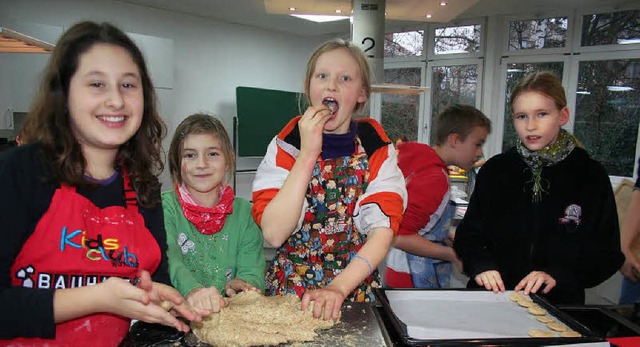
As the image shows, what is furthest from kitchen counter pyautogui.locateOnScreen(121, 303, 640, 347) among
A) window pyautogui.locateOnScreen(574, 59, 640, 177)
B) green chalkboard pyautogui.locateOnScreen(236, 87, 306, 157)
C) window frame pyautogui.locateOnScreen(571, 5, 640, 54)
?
green chalkboard pyautogui.locateOnScreen(236, 87, 306, 157)

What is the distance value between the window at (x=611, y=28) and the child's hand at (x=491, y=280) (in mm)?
4566

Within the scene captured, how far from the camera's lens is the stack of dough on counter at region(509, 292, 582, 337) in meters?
0.95

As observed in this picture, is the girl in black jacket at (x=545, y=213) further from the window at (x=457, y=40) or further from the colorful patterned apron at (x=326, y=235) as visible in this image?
the window at (x=457, y=40)

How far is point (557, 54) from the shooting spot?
4957 mm

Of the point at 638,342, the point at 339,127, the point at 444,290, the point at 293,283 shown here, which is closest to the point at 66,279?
the point at 293,283

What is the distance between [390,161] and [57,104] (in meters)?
0.89

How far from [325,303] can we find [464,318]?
14.5 inches

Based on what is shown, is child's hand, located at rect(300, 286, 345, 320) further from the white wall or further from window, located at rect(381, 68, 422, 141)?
window, located at rect(381, 68, 422, 141)

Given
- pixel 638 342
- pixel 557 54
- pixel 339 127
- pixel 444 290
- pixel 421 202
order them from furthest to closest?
pixel 557 54 < pixel 421 202 < pixel 339 127 < pixel 444 290 < pixel 638 342

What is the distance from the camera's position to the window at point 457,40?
5.44 m

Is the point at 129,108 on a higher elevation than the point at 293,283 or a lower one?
higher

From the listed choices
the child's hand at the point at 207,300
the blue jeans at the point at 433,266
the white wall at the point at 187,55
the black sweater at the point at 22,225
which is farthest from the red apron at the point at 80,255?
the white wall at the point at 187,55

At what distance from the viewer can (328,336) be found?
94 cm

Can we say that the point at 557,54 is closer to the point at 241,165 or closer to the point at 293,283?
the point at 241,165
